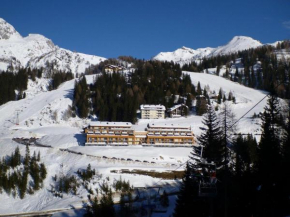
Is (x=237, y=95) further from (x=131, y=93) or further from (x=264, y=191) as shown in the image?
(x=264, y=191)

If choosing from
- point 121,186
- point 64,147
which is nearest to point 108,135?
point 64,147

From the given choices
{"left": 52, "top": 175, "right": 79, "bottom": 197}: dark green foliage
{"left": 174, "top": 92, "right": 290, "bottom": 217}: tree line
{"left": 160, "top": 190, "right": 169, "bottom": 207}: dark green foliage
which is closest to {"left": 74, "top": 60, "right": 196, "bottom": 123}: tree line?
{"left": 52, "top": 175, "right": 79, "bottom": 197}: dark green foliage

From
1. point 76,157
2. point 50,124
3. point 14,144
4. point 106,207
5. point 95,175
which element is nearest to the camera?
point 106,207

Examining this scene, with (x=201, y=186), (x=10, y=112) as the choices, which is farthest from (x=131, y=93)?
(x=201, y=186)

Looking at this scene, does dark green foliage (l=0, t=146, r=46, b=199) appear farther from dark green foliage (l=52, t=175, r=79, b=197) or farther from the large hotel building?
the large hotel building

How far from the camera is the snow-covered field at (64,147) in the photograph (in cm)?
4503

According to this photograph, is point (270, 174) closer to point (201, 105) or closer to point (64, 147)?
point (64, 147)

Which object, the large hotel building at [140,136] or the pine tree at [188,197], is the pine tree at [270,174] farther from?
the large hotel building at [140,136]

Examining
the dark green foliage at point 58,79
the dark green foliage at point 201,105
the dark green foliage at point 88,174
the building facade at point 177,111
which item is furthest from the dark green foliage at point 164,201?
the dark green foliage at point 58,79

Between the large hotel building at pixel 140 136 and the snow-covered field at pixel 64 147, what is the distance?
4.34 m

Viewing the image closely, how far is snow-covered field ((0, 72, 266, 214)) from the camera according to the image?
148ft

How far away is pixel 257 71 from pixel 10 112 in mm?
111788

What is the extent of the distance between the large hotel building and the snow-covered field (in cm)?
434

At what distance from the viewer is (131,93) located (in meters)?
96.5
